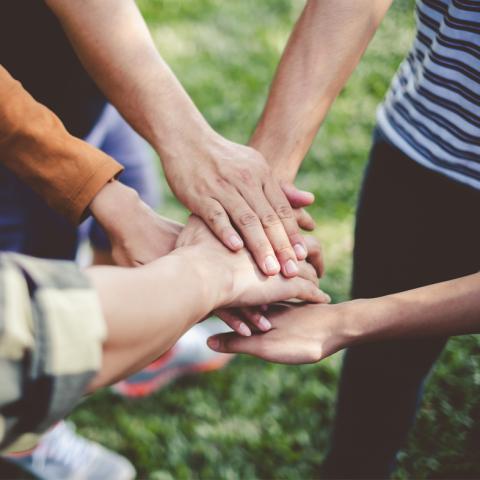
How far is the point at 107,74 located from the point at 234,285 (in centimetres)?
65

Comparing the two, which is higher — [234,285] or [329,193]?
[234,285]

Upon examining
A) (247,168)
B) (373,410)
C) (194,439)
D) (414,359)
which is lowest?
(194,439)

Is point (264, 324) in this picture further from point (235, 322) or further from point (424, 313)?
point (424, 313)

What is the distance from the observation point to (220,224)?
62.2 inches

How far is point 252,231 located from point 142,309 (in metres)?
0.60

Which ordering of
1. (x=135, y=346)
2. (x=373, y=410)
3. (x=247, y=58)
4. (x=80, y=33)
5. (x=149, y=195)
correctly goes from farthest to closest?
1. (x=247, y=58)
2. (x=149, y=195)
3. (x=373, y=410)
4. (x=80, y=33)
5. (x=135, y=346)

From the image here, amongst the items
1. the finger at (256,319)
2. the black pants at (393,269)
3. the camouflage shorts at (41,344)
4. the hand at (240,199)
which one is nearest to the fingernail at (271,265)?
the hand at (240,199)

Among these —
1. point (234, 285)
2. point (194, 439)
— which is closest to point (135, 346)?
point (234, 285)

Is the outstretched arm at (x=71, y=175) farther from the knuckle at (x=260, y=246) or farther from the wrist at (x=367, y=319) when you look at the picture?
the wrist at (x=367, y=319)

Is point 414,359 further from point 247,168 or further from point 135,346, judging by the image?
point 135,346

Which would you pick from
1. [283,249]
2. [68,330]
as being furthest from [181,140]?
[68,330]

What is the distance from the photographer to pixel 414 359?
172cm

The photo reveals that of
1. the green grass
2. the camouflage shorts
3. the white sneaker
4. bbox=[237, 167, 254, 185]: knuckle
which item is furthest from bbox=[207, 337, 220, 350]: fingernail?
the white sneaker

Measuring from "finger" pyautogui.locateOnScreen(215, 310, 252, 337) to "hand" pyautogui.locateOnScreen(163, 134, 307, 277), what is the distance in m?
0.14
